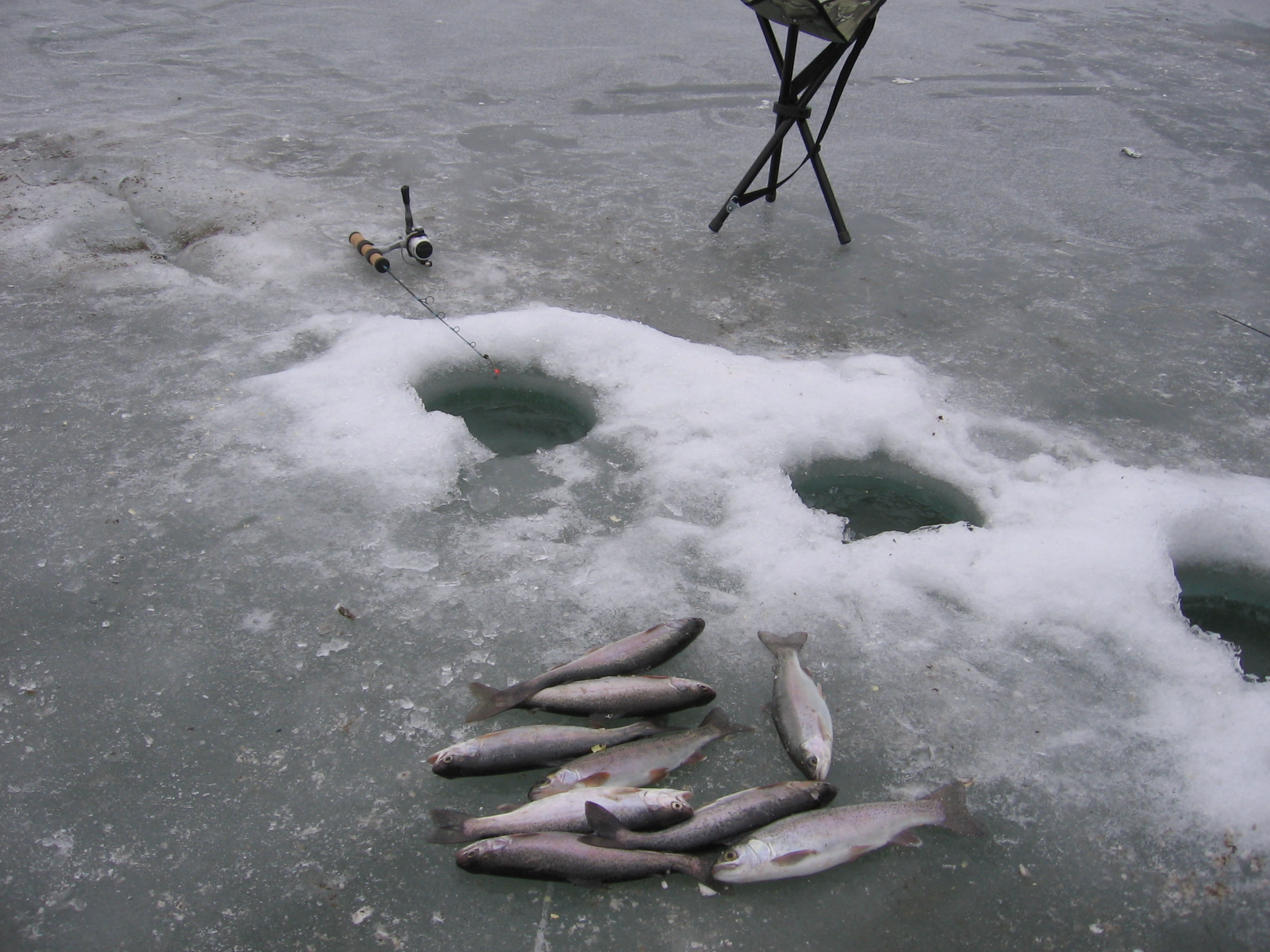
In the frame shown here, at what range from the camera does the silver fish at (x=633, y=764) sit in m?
2.46

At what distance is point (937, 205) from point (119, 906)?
5.94 meters

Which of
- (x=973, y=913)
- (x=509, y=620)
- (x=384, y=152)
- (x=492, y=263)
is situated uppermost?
(x=384, y=152)

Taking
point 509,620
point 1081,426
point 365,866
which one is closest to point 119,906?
point 365,866

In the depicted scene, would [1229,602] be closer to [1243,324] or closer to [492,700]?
[1243,324]

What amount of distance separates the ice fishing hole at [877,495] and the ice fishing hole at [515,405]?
1.07 meters

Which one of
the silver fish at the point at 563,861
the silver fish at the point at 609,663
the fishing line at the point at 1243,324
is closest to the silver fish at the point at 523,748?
the silver fish at the point at 609,663

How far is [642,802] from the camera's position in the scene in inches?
94.0

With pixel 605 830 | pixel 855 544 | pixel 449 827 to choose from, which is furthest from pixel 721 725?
pixel 855 544

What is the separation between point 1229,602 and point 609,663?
2.53 metres

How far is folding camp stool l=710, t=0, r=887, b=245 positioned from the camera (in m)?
4.61

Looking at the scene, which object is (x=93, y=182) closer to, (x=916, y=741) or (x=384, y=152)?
(x=384, y=152)

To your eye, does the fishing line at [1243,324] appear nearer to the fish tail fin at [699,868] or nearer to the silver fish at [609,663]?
the silver fish at [609,663]

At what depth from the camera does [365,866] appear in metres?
2.32

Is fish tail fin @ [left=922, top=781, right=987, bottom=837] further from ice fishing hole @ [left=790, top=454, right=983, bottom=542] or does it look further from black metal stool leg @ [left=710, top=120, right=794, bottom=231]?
black metal stool leg @ [left=710, top=120, right=794, bottom=231]
